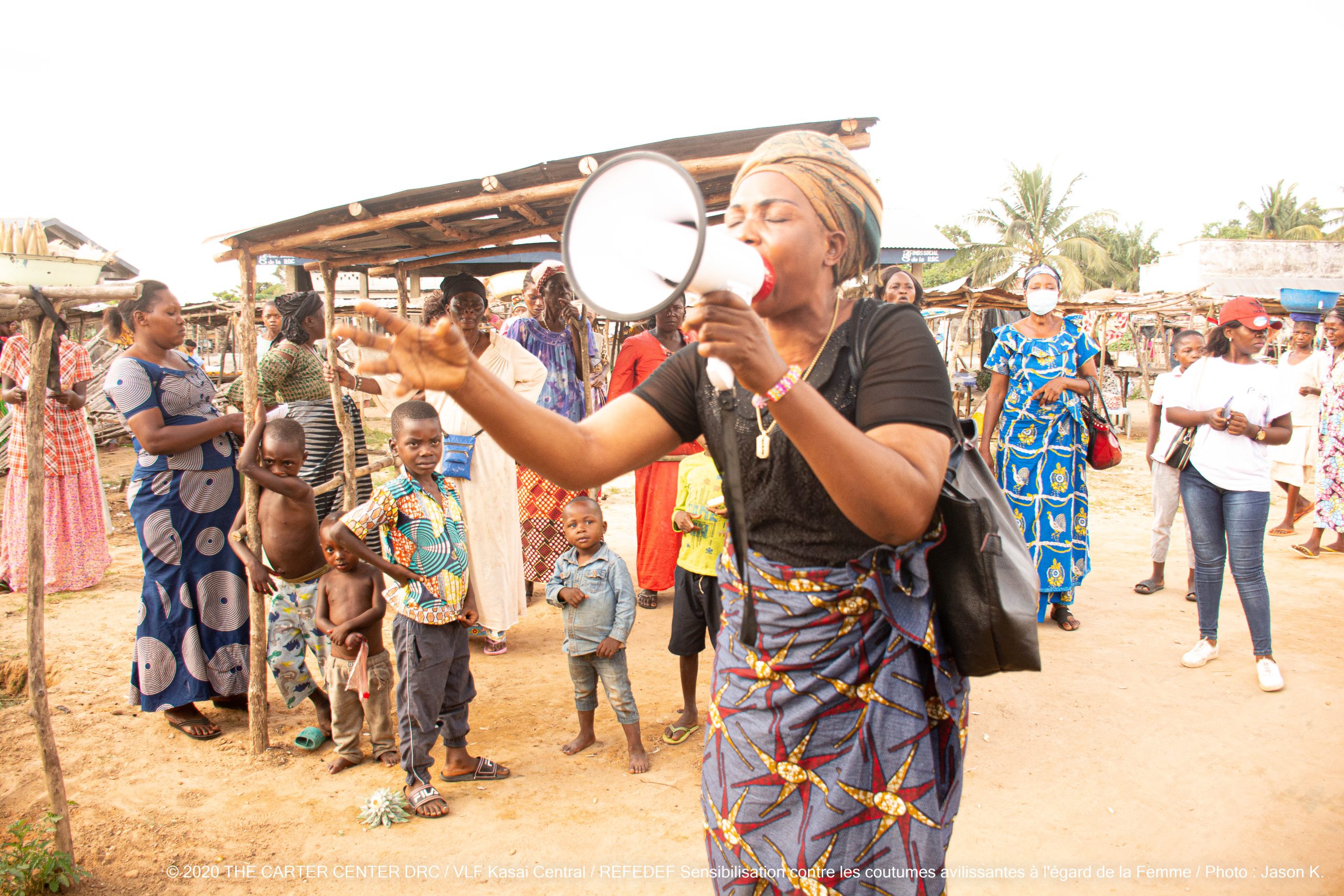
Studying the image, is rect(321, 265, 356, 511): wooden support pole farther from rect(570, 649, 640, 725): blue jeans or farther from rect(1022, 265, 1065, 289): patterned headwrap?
rect(1022, 265, 1065, 289): patterned headwrap

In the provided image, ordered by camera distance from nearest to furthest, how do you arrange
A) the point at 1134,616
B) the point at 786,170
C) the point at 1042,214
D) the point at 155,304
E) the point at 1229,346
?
the point at 786,170
the point at 155,304
the point at 1229,346
the point at 1134,616
the point at 1042,214

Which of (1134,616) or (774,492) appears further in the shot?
(1134,616)

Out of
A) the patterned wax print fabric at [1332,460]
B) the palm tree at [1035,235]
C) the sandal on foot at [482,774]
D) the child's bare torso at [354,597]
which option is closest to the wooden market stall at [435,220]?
the child's bare torso at [354,597]

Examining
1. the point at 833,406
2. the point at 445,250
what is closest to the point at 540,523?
the point at 445,250

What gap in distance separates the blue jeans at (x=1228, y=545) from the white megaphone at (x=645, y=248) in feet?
12.8

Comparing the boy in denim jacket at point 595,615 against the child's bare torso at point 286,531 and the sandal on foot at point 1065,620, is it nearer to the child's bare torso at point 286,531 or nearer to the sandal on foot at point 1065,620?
the child's bare torso at point 286,531

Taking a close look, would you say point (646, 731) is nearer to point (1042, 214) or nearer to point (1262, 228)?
point (1042, 214)

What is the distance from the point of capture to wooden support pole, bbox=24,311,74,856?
8.52 feet

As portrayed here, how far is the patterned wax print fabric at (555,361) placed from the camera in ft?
18.1

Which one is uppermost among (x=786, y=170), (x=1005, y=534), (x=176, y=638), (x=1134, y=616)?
(x=786, y=170)

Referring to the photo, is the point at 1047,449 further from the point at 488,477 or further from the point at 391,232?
the point at 391,232

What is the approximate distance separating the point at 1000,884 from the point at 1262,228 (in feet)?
142

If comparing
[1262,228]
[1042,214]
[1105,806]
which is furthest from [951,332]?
[1262,228]

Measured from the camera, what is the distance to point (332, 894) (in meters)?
2.62
